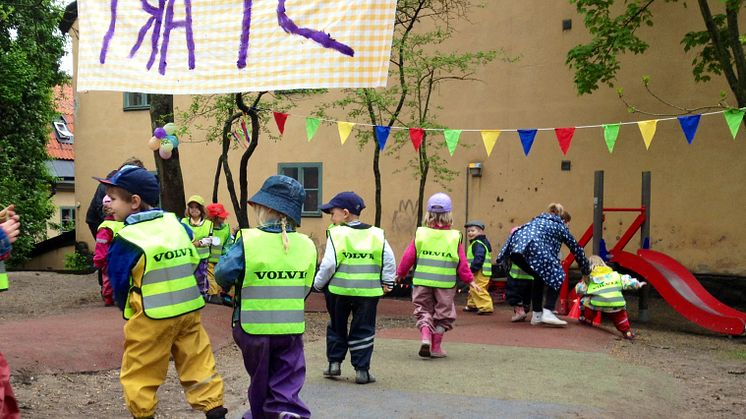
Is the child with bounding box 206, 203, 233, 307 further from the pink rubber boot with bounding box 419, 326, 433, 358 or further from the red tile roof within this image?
the red tile roof

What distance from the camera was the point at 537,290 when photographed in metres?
11.0

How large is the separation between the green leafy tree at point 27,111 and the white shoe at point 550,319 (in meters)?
15.7

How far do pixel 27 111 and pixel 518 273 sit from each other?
16.7 metres

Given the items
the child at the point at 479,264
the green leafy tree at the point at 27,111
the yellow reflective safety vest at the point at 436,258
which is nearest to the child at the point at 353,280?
the yellow reflective safety vest at the point at 436,258

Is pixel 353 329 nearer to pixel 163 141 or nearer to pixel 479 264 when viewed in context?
pixel 163 141

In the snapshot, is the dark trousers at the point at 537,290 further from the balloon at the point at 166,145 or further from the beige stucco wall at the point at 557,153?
the beige stucco wall at the point at 557,153

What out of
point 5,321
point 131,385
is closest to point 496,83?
point 5,321

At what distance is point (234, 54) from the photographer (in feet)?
18.1

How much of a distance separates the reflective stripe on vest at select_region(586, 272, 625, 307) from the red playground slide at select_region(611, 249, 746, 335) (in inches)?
40.3

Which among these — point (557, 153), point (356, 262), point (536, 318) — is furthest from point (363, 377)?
point (557, 153)

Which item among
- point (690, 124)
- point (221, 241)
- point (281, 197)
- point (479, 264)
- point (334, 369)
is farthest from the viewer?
point (479, 264)

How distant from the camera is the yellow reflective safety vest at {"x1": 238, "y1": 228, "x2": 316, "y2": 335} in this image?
481 centimetres

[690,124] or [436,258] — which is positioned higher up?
[690,124]

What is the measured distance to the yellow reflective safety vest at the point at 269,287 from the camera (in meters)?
4.81
